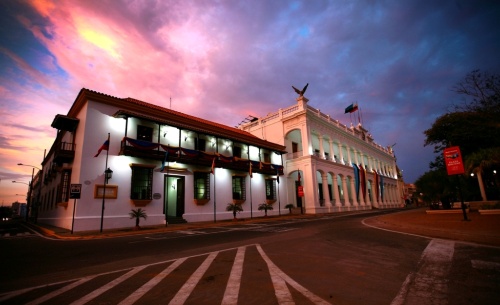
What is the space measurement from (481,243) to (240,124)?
121ft

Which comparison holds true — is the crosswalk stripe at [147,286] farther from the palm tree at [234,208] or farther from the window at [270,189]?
the window at [270,189]

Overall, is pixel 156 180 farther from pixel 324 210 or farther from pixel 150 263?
pixel 324 210

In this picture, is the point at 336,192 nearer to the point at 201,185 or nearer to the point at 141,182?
the point at 201,185

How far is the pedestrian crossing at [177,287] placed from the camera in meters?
3.83

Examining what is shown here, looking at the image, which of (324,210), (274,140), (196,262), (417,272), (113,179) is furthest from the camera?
(274,140)

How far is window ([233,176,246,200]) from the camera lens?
2566 centimetres

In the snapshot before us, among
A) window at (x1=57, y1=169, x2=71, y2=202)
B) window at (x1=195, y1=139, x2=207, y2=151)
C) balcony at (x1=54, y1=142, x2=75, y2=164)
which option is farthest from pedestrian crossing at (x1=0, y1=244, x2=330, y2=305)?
window at (x1=195, y1=139, x2=207, y2=151)

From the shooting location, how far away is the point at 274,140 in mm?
36438

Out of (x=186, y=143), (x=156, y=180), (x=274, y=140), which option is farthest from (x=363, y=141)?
(x=156, y=180)

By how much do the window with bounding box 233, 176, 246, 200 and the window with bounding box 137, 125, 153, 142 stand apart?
372 inches

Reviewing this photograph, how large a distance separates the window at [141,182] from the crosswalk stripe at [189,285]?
1369 centimetres

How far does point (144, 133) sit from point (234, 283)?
17761mm

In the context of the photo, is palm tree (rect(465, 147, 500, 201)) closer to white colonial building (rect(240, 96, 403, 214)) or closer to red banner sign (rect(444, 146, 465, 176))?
Result: red banner sign (rect(444, 146, 465, 176))

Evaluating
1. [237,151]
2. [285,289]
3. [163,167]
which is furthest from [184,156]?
[285,289]
